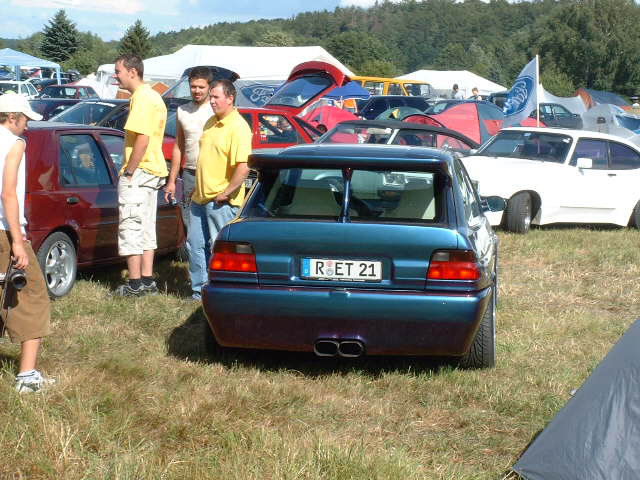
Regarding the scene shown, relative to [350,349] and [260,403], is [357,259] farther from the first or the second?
[260,403]

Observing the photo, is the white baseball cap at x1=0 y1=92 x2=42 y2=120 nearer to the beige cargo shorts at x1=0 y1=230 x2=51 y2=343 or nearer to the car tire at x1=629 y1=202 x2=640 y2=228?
the beige cargo shorts at x1=0 y1=230 x2=51 y2=343

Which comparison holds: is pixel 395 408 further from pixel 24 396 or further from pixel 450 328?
pixel 24 396

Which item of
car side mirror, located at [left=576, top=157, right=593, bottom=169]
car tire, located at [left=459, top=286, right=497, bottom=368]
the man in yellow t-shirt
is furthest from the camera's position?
Answer: car side mirror, located at [left=576, top=157, right=593, bottom=169]

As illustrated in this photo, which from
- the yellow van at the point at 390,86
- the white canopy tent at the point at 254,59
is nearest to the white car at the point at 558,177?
the yellow van at the point at 390,86

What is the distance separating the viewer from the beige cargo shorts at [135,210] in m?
7.50

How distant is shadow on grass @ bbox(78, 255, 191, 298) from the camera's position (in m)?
8.07

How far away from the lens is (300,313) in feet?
17.0

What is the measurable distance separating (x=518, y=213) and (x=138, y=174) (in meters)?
5.56

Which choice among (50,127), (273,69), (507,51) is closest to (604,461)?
(50,127)

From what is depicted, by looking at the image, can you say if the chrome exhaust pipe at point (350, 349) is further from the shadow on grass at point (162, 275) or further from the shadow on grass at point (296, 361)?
the shadow on grass at point (162, 275)

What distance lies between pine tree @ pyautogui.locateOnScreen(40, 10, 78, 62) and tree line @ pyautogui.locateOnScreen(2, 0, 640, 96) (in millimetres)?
88

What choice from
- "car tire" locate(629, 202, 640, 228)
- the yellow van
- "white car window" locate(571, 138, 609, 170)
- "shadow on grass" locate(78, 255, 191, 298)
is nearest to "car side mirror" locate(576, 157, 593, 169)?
"white car window" locate(571, 138, 609, 170)

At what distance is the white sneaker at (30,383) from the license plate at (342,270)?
1485 mm

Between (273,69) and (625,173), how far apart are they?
885 inches
